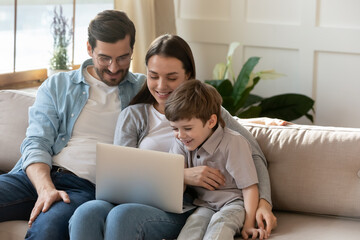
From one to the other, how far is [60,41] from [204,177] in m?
1.81

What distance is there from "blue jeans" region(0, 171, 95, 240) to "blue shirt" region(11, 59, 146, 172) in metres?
0.09

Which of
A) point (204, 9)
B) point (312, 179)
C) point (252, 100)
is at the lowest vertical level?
point (312, 179)

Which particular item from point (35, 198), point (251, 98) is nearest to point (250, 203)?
point (35, 198)

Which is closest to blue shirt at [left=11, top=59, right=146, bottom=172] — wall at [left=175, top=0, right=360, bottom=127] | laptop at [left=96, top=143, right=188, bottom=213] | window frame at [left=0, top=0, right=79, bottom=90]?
laptop at [left=96, top=143, right=188, bottom=213]

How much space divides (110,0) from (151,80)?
197cm

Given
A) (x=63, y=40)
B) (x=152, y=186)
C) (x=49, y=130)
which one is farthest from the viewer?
(x=63, y=40)

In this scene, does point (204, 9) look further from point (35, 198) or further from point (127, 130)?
point (35, 198)

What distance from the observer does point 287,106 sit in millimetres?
3926

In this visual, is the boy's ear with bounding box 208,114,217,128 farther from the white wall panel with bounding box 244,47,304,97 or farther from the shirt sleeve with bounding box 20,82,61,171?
the white wall panel with bounding box 244,47,304,97

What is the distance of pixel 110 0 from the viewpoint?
3.95 meters

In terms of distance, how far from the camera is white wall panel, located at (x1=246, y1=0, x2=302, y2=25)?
3.97m

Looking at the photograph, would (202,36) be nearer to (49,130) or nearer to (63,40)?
(63,40)

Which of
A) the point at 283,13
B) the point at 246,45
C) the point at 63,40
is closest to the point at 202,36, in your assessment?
the point at 246,45

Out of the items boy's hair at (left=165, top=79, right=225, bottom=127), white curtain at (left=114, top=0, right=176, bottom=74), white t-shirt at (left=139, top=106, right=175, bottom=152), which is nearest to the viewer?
boy's hair at (left=165, top=79, right=225, bottom=127)
